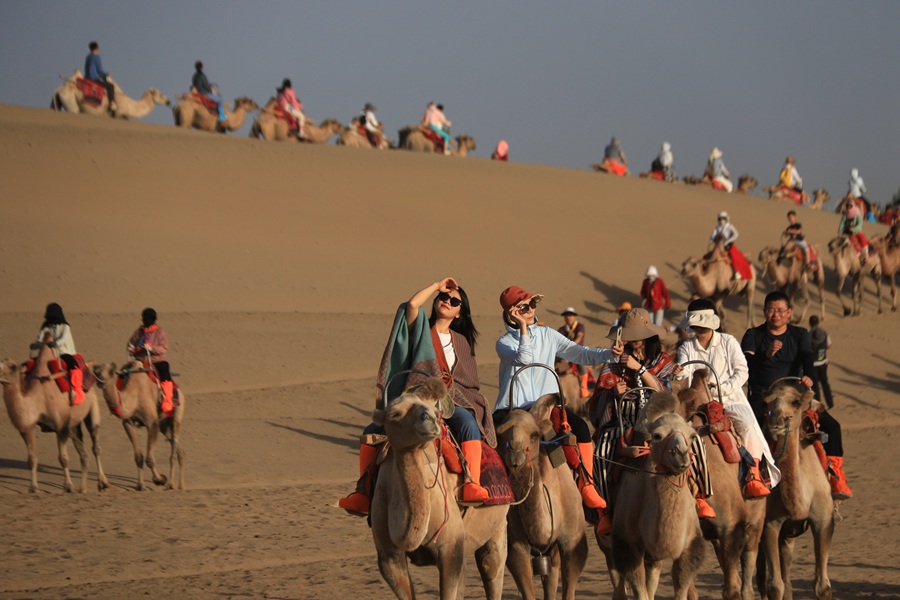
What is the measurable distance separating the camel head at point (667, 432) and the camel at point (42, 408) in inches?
394

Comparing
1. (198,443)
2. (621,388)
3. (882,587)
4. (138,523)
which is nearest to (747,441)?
(621,388)

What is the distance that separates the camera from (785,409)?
30.7 feet

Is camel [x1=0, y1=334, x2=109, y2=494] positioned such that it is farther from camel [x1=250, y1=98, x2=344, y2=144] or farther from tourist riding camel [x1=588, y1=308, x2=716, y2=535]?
camel [x1=250, y1=98, x2=344, y2=144]

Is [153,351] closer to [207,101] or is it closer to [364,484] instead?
[364,484]

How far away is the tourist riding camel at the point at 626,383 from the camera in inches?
345

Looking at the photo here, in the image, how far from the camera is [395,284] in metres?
30.7

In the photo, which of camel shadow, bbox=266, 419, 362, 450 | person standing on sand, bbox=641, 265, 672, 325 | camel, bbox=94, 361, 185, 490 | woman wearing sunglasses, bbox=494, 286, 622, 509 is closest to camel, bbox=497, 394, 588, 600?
woman wearing sunglasses, bbox=494, 286, 622, 509

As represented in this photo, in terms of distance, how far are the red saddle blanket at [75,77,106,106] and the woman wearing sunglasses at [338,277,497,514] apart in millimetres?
35236

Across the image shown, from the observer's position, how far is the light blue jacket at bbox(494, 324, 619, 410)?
893 cm

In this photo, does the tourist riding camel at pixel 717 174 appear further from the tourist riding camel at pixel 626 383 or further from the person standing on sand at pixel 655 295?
the tourist riding camel at pixel 626 383

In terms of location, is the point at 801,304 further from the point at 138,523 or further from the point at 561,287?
the point at 138,523

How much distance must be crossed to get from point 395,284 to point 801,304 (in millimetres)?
10081

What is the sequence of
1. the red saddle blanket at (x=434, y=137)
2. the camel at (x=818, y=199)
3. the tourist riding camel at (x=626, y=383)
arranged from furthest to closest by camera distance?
the camel at (x=818, y=199)
the red saddle blanket at (x=434, y=137)
the tourist riding camel at (x=626, y=383)

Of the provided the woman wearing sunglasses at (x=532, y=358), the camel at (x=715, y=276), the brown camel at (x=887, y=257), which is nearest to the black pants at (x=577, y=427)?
the woman wearing sunglasses at (x=532, y=358)
